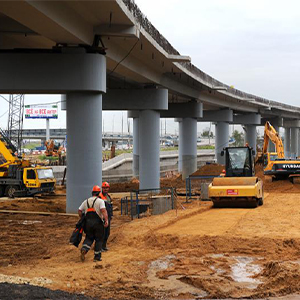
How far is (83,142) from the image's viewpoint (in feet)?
77.9

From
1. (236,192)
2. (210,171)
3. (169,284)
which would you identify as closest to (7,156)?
(236,192)

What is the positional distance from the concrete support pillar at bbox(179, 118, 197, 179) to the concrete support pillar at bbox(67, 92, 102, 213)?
27.7m

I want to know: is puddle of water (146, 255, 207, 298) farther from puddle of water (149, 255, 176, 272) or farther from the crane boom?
the crane boom

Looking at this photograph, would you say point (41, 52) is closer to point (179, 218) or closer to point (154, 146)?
point (179, 218)

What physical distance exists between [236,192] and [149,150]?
12.3m

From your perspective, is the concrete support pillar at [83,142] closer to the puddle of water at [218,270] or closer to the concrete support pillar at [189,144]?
the puddle of water at [218,270]

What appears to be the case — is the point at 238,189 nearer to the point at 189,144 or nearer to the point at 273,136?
the point at 273,136

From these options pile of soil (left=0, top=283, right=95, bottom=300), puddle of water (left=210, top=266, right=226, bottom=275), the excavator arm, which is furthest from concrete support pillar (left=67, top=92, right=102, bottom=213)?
the excavator arm

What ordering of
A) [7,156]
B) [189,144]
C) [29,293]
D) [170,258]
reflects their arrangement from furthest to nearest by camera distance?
[189,144] < [7,156] < [170,258] < [29,293]

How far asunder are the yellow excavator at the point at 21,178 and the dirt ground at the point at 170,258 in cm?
1300

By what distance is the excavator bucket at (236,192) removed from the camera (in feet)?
84.3

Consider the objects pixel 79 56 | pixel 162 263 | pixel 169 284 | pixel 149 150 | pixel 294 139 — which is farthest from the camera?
pixel 294 139

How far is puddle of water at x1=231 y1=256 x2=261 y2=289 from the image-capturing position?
1159cm

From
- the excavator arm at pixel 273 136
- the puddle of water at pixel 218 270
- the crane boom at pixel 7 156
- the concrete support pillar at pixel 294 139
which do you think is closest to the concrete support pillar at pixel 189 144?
the excavator arm at pixel 273 136
